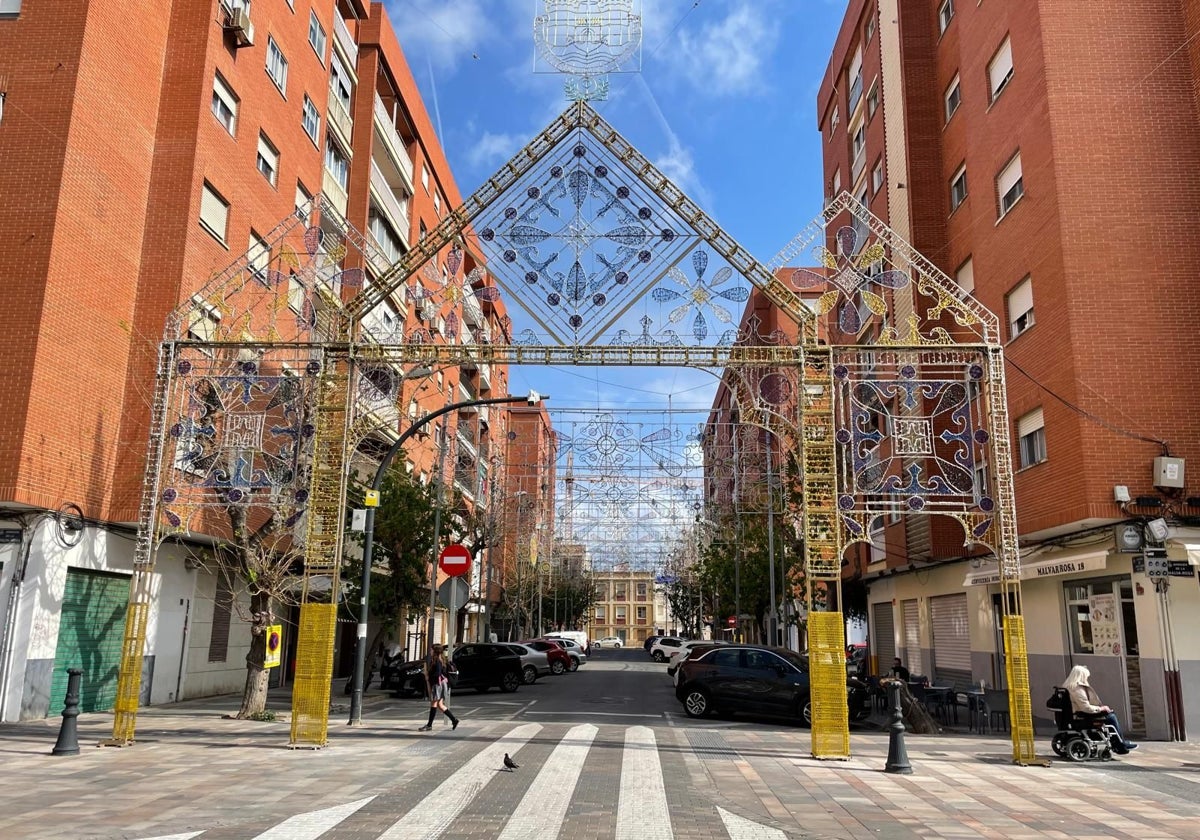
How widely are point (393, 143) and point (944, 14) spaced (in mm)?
20096

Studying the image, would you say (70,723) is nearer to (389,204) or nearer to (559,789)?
(559,789)

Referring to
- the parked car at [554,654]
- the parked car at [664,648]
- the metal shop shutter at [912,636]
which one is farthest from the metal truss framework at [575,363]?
the parked car at [664,648]

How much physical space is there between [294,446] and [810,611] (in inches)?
333

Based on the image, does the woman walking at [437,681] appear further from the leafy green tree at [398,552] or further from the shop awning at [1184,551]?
the shop awning at [1184,551]

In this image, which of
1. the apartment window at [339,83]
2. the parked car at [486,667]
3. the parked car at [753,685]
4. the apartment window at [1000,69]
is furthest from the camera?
the apartment window at [339,83]

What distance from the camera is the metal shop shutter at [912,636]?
28188mm

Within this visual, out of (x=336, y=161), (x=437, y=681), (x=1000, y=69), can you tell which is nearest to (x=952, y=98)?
(x=1000, y=69)

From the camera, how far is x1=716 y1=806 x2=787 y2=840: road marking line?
8.14m

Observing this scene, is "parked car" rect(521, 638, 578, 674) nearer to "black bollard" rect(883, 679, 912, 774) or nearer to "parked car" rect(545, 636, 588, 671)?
"parked car" rect(545, 636, 588, 671)

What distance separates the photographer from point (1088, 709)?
13633 mm

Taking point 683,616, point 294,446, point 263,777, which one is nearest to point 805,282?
point 294,446

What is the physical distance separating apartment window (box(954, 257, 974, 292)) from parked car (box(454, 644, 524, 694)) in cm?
1685

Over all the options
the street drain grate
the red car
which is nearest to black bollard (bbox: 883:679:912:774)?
the street drain grate

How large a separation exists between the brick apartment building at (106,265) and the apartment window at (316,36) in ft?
8.98
